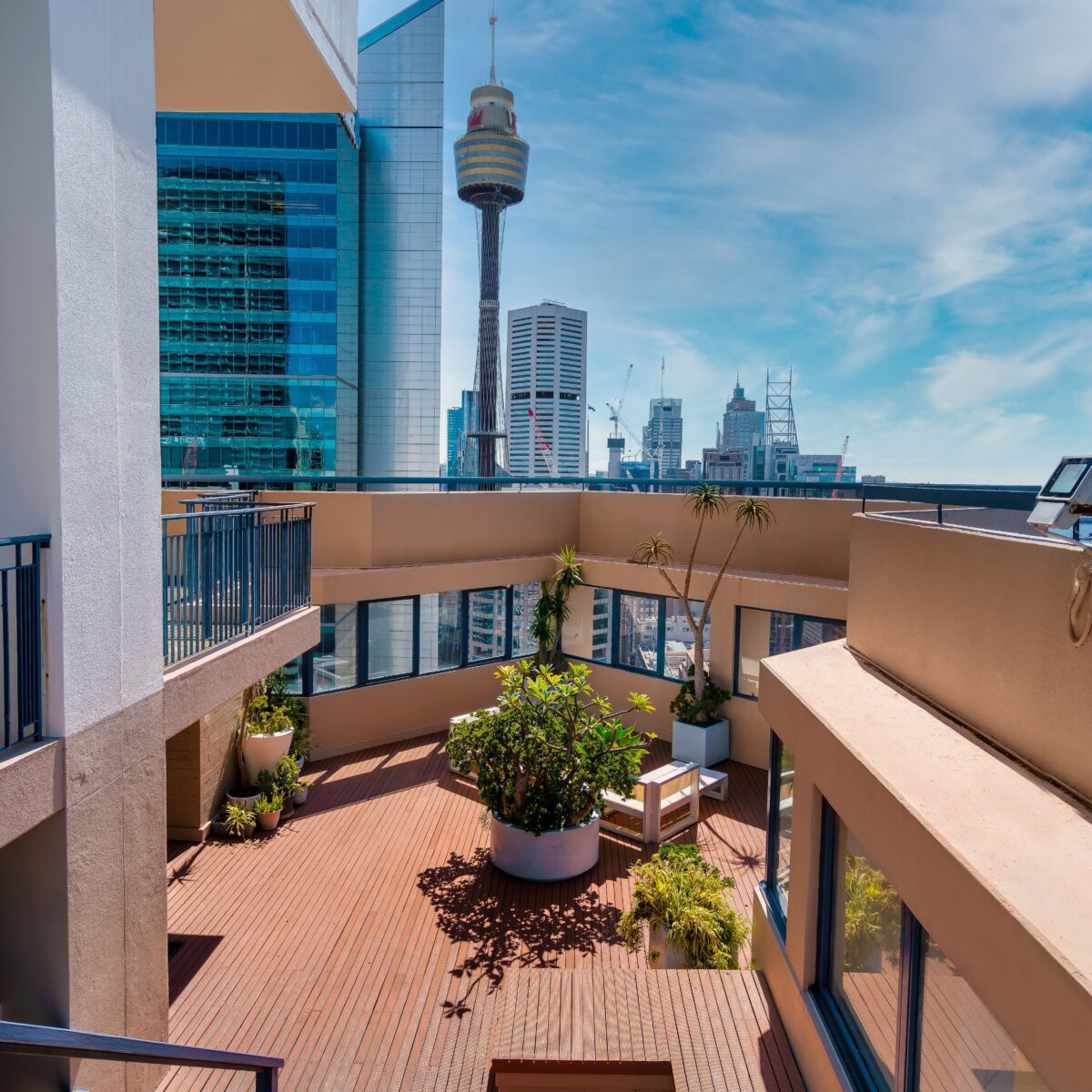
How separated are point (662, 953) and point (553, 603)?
6.45 meters

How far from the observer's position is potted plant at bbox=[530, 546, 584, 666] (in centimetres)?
1116

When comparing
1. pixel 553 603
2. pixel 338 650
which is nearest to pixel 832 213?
pixel 553 603

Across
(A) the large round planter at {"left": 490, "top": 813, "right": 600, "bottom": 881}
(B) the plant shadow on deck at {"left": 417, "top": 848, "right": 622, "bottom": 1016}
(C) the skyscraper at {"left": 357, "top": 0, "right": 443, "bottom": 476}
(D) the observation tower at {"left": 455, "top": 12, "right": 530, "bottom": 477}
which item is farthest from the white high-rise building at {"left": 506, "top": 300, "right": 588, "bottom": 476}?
(B) the plant shadow on deck at {"left": 417, "top": 848, "right": 622, "bottom": 1016}

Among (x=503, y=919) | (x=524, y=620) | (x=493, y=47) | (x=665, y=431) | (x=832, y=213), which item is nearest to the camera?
(x=503, y=919)

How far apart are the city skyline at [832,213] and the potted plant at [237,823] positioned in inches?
274

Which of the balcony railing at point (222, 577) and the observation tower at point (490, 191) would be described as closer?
the balcony railing at point (222, 577)

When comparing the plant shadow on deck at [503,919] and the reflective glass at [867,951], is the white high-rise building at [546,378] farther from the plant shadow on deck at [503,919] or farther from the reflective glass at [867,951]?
the reflective glass at [867,951]

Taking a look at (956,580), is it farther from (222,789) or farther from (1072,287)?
(1072,287)

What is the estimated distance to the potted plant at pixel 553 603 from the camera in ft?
36.6

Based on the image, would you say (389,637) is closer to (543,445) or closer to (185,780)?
(185,780)

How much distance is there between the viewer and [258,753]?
26.3 feet

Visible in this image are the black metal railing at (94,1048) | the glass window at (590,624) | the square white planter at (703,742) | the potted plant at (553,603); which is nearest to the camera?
the black metal railing at (94,1048)

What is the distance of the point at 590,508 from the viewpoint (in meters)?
12.3

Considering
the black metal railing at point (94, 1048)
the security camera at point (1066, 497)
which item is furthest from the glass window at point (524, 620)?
the black metal railing at point (94, 1048)
